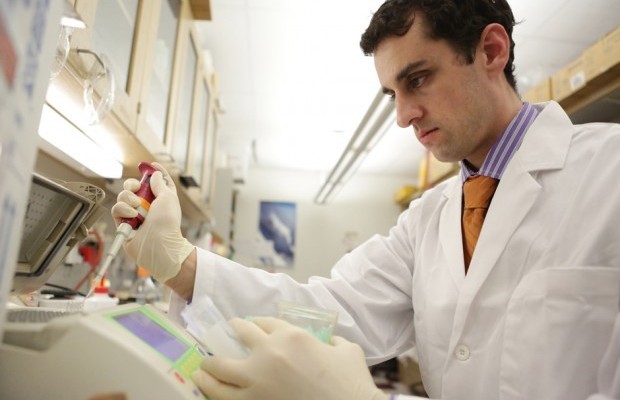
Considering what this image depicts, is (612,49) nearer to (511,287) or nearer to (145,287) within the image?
(511,287)

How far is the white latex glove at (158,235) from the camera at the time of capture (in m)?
0.87

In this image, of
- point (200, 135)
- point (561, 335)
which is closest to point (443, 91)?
point (561, 335)

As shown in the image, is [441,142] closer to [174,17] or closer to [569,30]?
[174,17]

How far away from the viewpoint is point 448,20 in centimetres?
106

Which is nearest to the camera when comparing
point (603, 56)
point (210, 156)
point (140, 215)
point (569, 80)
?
point (140, 215)

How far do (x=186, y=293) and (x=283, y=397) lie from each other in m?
0.49

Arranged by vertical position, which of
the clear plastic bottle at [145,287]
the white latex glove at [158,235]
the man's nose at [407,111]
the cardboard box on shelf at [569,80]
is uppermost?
the cardboard box on shelf at [569,80]

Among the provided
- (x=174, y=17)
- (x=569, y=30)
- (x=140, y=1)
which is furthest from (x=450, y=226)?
(x=569, y=30)

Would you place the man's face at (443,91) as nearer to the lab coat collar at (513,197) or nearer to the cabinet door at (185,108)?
the lab coat collar at (513,197)

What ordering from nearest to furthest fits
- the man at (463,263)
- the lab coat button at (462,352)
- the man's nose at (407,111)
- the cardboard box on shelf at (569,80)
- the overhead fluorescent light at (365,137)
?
1. the man at (463,263)
2. the lab coat button at (462,352)
3. the man's nose at (407,111)
4. the cardboard box on shelf at (569,80)
5. the overhead fluorescent light at (365,137)

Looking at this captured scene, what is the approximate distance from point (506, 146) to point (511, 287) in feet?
1.33

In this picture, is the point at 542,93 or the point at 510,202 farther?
the point at 542,93

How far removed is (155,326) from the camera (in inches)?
22.0

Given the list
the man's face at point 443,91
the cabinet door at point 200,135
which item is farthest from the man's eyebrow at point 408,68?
the cabinet door at point 200,135
